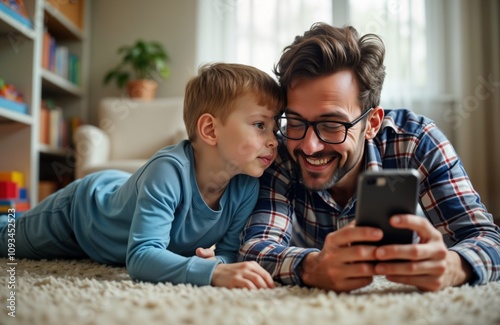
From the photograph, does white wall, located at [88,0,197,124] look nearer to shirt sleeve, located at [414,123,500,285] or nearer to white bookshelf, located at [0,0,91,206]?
white bookshelf, located at [0,0,91,206]

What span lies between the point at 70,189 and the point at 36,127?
1644 millimetres

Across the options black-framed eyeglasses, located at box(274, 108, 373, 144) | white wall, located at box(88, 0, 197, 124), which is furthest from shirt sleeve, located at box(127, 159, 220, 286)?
white wall, located at box(88, 0, 197, 124)

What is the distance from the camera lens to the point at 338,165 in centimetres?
107

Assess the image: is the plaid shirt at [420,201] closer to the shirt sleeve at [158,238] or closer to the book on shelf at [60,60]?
the shirt sleeve at [158,238]

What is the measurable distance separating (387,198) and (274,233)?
388 millimetres

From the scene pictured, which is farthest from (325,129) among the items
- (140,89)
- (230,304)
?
(140,89)

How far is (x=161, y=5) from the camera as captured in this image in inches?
141

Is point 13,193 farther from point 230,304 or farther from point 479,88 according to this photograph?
point 479,88

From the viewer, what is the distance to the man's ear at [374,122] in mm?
1123

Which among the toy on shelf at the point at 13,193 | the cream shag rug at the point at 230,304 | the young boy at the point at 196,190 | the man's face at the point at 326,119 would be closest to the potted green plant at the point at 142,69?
the toy on shelf at the point at 13,193

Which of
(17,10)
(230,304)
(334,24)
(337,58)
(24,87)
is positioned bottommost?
(230,304)

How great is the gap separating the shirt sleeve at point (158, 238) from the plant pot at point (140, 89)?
7.94 ft

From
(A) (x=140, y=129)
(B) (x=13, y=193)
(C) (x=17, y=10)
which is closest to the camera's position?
(B) (x=13, y=193)

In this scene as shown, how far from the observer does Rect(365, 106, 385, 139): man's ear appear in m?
1.12
